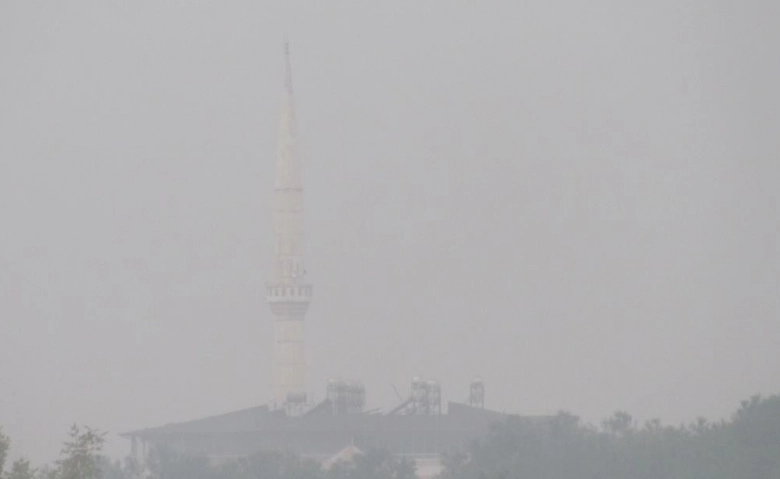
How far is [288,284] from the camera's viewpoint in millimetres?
155875

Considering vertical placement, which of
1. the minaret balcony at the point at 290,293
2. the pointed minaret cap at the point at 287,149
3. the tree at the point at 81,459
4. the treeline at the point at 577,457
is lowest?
the tree at the point at 81,459

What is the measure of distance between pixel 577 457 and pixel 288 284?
173ft

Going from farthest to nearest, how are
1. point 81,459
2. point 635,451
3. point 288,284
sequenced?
point 288,284
point 635,451
point 81,459

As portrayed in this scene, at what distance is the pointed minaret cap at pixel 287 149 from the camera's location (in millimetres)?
157125

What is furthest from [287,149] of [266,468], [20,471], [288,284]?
[20,471]

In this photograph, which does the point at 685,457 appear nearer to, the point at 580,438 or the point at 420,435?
the point at 580,438

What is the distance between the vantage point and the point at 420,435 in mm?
136375

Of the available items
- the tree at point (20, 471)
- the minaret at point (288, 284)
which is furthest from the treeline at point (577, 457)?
the tree at point (20, 471)

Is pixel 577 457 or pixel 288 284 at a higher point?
pixel 288 284

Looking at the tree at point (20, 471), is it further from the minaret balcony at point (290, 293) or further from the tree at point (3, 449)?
the minaret balcony at point (290, 293)

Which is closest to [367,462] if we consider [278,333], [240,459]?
[240,459]

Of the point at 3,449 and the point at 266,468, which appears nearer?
the point at 3,449

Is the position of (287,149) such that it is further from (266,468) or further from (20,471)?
(20,471)

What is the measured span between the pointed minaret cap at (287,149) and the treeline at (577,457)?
120ft
